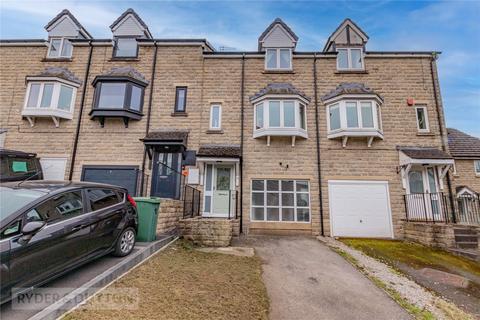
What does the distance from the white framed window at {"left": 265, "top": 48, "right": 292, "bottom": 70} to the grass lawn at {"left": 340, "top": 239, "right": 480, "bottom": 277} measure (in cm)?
937

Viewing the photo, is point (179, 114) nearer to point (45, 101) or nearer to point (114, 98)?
point (114, 98)

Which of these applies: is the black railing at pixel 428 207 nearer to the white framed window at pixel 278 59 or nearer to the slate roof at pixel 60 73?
the white framed window at pixel 278 59

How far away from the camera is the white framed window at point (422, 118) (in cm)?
1137

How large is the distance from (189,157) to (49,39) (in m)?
10.9

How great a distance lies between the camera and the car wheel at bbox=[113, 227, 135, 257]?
5.11 meters

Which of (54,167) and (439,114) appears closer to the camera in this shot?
(54,167)

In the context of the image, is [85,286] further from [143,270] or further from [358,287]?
[358,287]

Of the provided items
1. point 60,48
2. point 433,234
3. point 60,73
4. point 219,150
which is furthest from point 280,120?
point 60,48

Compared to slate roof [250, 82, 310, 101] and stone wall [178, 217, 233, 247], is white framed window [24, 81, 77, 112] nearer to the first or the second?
stone wall [178, 217, 233, 247]

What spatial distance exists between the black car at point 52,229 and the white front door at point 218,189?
551cm

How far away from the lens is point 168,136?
1084 centimetres

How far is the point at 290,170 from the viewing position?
36.1ft

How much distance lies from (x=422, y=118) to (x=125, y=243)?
14279mm

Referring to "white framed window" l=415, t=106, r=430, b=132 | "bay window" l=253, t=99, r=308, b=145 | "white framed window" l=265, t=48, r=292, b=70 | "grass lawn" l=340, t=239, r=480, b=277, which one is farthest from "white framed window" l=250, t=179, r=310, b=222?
"white framed window" l=415, t=106, r=430, b=132
